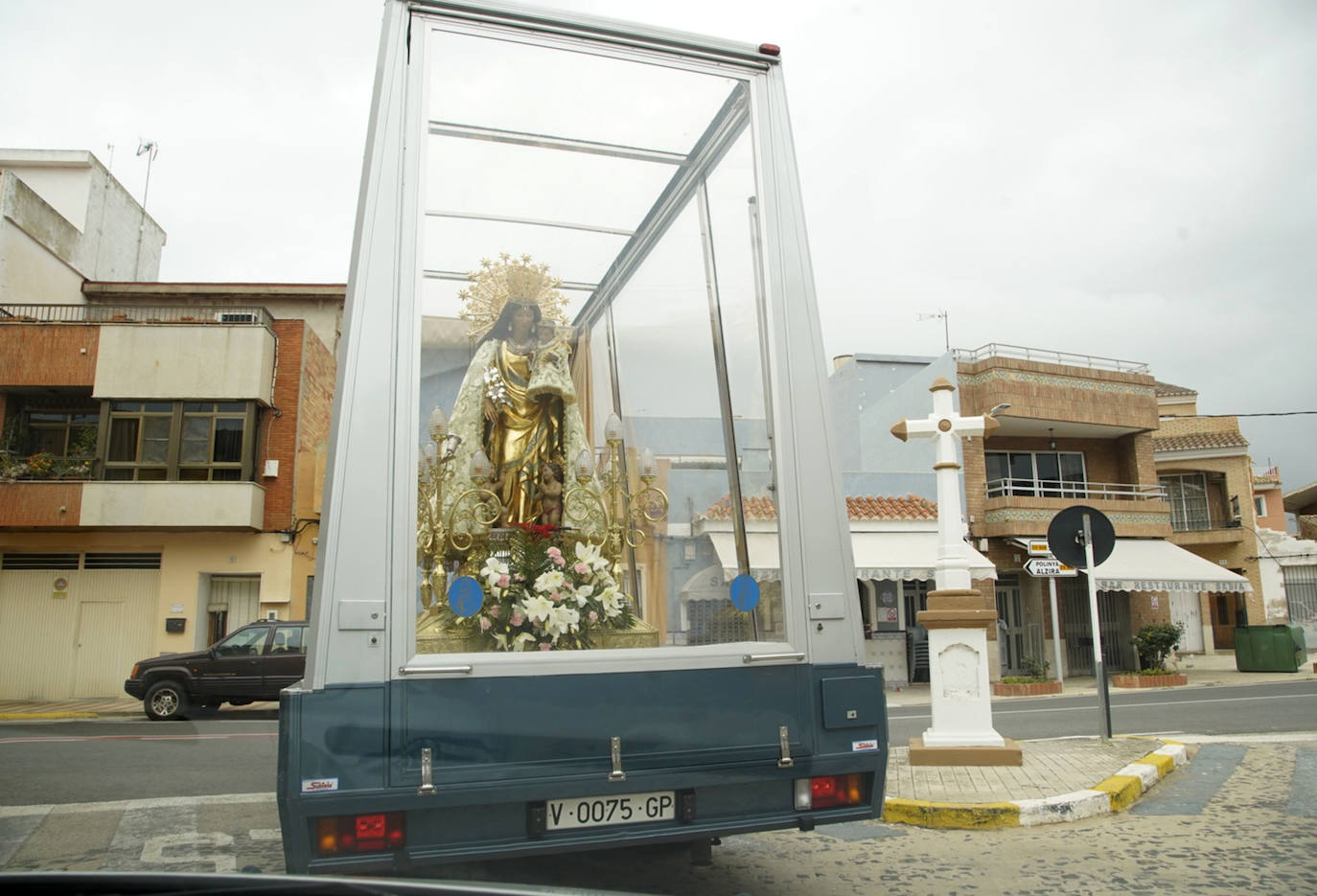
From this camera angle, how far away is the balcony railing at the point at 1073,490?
2511 centimetres

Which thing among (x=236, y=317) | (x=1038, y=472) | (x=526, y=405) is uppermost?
(x=236, y=317)

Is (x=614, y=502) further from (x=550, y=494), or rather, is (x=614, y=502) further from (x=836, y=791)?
(x=836, y=791)

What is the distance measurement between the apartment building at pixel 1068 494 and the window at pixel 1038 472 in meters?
0.03

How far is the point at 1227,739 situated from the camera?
10.6 metres

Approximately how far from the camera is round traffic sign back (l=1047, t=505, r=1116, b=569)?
948cm

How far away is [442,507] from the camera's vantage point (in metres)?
4.53

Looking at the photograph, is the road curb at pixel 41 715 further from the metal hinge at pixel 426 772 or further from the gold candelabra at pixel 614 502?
the metal hinge at pixel 426 772

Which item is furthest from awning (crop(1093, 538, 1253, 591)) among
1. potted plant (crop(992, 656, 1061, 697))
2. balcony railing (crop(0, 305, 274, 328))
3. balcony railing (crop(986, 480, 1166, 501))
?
balcony railing (crop(0, 305, 274, 328))

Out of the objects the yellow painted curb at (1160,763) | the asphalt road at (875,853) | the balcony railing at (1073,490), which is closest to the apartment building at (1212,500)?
the balcony railing at (1073,490)

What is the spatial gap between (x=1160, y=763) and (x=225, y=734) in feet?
35.8

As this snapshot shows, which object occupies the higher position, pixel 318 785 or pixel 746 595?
pixel 746 595

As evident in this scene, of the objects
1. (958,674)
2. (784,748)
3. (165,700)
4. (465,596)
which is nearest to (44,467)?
(165,700)

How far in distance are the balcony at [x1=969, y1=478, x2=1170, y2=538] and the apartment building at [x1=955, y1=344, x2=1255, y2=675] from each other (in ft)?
0.11

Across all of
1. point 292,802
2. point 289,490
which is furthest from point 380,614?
point 289,490
